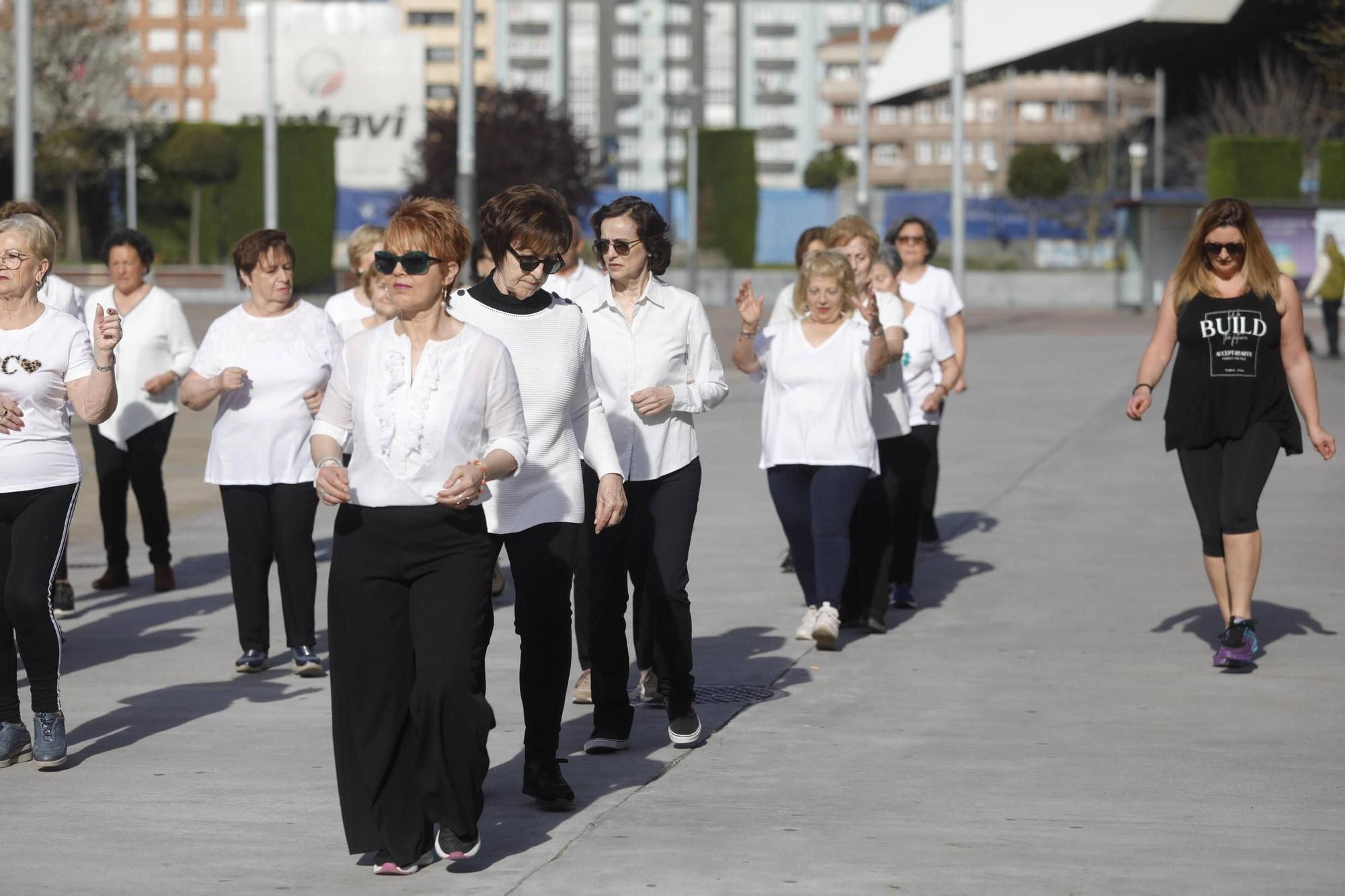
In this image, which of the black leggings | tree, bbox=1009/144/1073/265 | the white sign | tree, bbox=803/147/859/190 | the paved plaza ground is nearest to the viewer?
the paved plaza ground

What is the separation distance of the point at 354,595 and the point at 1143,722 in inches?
125

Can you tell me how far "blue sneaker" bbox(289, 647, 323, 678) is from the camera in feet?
26.2

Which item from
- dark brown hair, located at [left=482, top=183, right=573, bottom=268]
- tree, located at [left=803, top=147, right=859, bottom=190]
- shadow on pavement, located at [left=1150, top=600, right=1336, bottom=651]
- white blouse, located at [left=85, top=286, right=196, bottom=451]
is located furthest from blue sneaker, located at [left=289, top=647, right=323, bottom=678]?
tree, located at [left=803, top=147, right=859, bottom=190]

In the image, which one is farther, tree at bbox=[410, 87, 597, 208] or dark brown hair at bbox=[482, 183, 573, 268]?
tree at bbox=[410, 87, 597, 208]

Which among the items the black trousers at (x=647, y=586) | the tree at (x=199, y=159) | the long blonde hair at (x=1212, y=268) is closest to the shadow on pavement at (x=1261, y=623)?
the long blonde hair at (x=1212, y=268)

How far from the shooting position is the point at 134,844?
5375 millimetres

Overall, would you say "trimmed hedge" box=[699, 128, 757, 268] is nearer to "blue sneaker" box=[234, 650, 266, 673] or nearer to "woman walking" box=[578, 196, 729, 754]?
"blue sneaker" box=[234, 650, 266, 673]

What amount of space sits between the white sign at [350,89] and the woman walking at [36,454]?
205 feet

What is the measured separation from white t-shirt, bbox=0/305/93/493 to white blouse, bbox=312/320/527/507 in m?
1.65

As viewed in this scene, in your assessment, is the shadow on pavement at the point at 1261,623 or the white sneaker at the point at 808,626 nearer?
the white sneaker at the point at 808,626

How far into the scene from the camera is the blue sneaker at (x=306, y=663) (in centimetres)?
798

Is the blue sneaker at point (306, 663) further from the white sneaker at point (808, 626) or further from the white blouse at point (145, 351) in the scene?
the white blouse at point (145, 351)

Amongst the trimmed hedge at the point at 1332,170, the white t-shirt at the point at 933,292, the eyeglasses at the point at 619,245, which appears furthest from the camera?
the trimmed hedge at the point at 1332,170

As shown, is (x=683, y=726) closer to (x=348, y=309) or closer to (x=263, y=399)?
(x=263, y=399)
